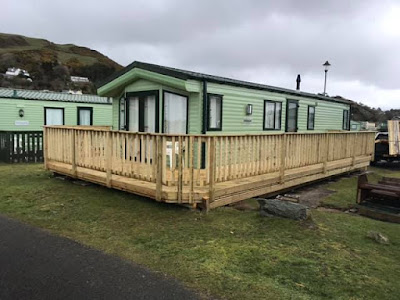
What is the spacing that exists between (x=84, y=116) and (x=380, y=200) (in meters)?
14.6

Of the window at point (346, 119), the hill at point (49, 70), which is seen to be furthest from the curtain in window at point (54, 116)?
the hill at point (49, 70)

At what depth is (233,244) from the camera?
4.28 metres

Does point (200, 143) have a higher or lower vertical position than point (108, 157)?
higher

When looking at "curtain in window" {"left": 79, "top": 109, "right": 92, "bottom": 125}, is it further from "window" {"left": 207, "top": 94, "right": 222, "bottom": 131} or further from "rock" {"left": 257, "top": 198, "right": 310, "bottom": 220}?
"rock" {"left": 257, "top": 198, "right": 310, "bottom": 220}

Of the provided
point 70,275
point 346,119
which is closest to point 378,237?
point 70,275

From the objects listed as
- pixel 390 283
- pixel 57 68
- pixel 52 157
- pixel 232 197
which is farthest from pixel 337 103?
pixel 57 68

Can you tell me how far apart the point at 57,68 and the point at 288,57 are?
4835 cm

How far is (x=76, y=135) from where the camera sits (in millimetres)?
7691

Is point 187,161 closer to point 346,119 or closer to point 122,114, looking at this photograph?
point 122,114

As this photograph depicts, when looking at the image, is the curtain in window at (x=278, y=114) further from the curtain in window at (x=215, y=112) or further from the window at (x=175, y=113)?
the window at (x=175, y=113)

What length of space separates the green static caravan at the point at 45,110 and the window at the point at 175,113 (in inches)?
365

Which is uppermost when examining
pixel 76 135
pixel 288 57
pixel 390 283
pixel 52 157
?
pixel 288 57

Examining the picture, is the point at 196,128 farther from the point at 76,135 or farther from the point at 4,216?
the point at 4,216

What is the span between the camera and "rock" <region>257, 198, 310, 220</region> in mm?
5250
